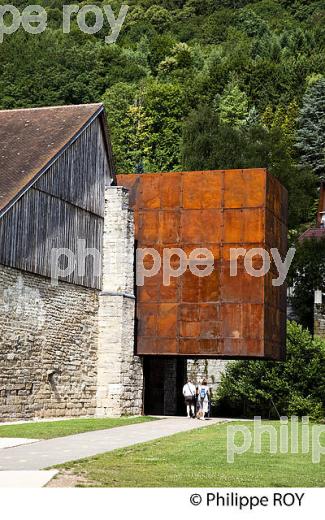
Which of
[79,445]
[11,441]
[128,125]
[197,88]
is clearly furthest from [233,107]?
[79,445]

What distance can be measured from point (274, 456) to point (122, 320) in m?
13.6

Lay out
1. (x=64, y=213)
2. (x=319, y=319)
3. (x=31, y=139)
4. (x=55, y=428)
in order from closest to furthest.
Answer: (x=55, y=428)
(x=64, y=213)
(x=31, y=139)
(x=319, y=319)

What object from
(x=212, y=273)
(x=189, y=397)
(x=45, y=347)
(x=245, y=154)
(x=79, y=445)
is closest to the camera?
(x=79, y=445)

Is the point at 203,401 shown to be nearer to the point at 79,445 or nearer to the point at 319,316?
the point at 79,445

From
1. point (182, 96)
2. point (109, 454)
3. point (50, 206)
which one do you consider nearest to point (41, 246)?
point (50, 206)

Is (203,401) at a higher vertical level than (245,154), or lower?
lower

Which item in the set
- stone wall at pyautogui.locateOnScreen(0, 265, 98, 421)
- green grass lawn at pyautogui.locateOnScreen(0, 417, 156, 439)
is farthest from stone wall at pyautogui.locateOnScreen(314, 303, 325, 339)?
green grass lawn at pyautogui.locateOnScreen(0, 417, 156, 439)

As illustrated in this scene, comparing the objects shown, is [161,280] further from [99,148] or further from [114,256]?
[99,148]

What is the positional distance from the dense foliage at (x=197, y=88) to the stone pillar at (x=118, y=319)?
25.3m

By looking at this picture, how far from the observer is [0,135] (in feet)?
97.7

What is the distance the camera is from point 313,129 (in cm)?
8562

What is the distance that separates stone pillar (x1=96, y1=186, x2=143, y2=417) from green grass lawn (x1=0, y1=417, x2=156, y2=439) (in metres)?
3.04

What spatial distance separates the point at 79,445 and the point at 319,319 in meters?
30.6

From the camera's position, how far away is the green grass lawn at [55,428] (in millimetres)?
20439
